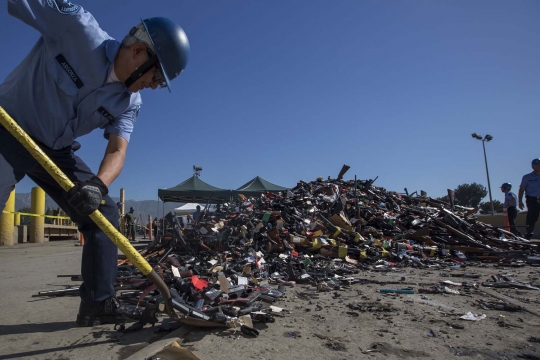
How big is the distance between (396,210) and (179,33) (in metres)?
7.62

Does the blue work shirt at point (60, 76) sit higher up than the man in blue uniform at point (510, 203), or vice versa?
the blue work shirt at point (60, 76)

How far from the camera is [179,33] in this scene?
230 cm

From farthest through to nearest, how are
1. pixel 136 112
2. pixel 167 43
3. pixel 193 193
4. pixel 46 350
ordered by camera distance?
1. pixel 193 193
2. pixel 136 112
3. pixel 167 43
4. pixel 46 350

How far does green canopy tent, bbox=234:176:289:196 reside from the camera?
666 inches

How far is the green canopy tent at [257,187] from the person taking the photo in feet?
55.5

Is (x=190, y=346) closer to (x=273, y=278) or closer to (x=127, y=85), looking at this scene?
(x=127, y=85)

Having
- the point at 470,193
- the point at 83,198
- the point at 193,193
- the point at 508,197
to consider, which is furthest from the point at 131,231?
the point at 470,193

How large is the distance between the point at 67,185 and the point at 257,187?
51.7ft

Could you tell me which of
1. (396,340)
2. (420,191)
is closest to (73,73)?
(396,340)

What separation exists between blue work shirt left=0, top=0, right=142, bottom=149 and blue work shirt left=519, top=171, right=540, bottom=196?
375 inches

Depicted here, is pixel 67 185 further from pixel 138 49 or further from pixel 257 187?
pixel 257 187

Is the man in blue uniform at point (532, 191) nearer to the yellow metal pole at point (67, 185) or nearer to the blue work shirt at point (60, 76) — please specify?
the yellow metal pole at point (67, 185)

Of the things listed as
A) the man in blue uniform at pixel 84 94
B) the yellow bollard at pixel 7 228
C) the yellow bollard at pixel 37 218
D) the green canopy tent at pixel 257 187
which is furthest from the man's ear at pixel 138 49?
the green canopy tent at pixel 257 187

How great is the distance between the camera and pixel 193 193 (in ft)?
52.7
